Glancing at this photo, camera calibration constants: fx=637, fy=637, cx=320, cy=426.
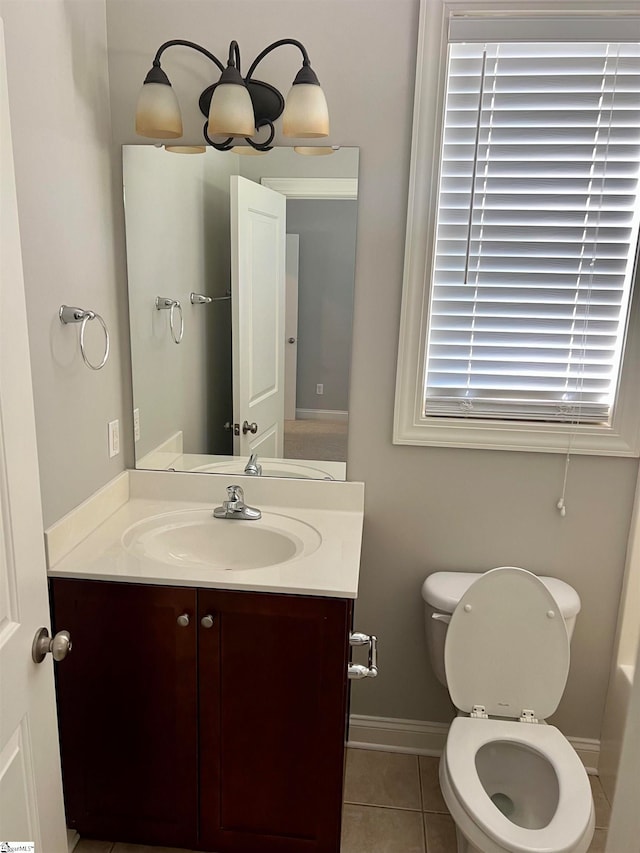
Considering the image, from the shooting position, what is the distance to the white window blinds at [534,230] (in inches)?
68.8

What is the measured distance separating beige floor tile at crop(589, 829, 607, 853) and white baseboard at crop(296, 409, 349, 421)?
1420 millimetres

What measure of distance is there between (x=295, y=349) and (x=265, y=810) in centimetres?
128

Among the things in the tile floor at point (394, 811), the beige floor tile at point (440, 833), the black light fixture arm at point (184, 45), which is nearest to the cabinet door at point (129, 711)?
the tile floor at point (394, 811)

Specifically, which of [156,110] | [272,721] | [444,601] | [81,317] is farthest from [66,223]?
[444,601]

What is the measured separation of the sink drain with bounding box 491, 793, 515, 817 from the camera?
1.74m

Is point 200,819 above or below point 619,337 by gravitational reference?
below

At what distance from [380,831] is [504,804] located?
0.38 meters

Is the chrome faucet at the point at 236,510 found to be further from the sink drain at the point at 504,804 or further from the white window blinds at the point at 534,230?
the sink drain at the point at 504,804

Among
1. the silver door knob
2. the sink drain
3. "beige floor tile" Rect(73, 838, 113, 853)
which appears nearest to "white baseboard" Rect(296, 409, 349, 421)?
the silver door knob

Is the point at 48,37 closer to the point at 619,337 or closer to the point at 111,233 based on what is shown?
the point at 111,233

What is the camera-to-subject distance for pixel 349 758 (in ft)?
7.12

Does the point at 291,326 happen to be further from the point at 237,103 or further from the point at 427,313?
the point at 237,103

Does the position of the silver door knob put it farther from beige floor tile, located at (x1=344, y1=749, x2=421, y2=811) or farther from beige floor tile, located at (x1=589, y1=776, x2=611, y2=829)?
beige floor tile, located at (x1=589, y1=776, x2=611, y2=829)

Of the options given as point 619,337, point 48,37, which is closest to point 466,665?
point 619,337
